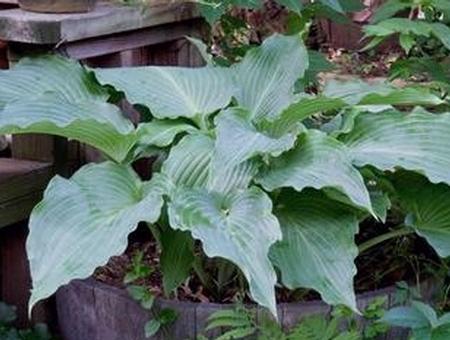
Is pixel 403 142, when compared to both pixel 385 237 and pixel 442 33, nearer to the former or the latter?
pixel 385 237

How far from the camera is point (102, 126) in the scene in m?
1.69

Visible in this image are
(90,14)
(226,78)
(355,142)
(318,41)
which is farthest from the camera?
(318,41)

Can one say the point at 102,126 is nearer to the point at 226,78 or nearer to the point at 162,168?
the point at 162,168

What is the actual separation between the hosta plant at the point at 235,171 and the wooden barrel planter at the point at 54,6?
171 mm

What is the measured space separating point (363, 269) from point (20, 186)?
0.82m

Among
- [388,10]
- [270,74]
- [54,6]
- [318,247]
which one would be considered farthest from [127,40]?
[318,247]

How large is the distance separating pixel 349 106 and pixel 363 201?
33cm

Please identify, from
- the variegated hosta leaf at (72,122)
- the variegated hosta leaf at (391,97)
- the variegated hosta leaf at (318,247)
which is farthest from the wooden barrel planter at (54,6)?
the variegated hosta leaf at (318,247)

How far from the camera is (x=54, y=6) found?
2092 millimetres

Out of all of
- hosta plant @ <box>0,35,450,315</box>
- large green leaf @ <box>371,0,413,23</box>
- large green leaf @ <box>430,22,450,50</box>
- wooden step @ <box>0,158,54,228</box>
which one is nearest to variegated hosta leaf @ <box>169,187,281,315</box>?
hosta plant @ <box>0,35,450,315</box>

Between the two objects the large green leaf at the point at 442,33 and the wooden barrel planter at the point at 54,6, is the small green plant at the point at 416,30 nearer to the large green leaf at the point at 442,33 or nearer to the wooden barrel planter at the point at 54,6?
the large green leaf at the point at 442,33

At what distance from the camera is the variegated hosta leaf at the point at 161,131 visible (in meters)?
1.77

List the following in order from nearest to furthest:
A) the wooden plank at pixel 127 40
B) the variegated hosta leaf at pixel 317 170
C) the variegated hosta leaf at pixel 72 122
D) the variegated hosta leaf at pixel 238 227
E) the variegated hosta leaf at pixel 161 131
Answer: the variegated hosta leaf at pixel 238 227 < the variegated hosta leaf at pixel 317 170 < the variegated hosta leaf at pixel 72 122 < the variegated hosta leaf at pixel 161 131 < the wooden plank at pixel 127 40

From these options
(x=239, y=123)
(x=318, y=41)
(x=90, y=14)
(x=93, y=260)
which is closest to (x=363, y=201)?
(x=239, y=123)
